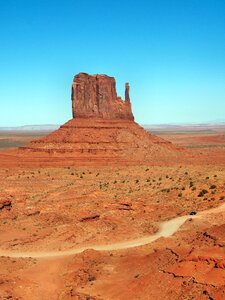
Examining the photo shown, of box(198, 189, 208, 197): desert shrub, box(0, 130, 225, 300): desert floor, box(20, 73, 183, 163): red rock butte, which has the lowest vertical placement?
box(0, 130, 225, 300): desert floor

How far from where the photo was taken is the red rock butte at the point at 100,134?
257ft

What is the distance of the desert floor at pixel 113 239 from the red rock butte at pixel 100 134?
20.7m

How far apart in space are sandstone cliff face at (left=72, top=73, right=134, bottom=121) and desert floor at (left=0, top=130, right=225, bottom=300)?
3098 cm

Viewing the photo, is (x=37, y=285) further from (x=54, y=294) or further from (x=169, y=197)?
(x=169, y=197)

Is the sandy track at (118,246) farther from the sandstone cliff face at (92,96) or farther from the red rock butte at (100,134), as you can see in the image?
the sandstone cliff face at (92,96)

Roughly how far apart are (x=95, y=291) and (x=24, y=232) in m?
13.8

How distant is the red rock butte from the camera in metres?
78.2

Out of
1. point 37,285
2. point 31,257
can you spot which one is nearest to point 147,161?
point 31,257

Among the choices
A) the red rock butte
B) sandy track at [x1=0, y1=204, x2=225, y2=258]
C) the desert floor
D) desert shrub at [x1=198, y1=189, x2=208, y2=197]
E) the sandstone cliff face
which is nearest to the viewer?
the desert floor

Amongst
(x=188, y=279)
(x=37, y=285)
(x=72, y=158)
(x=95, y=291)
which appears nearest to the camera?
(x=188, y=279)

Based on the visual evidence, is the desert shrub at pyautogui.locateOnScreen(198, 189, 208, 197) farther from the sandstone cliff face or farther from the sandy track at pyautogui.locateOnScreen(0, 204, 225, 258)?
the sandstone cliff face

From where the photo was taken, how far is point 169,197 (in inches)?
1649

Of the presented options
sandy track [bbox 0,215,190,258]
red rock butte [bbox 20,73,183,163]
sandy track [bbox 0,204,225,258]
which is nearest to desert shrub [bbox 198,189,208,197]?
sandy track [bbox 0,204,225,258]

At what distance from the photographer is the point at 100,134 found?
8219cm
